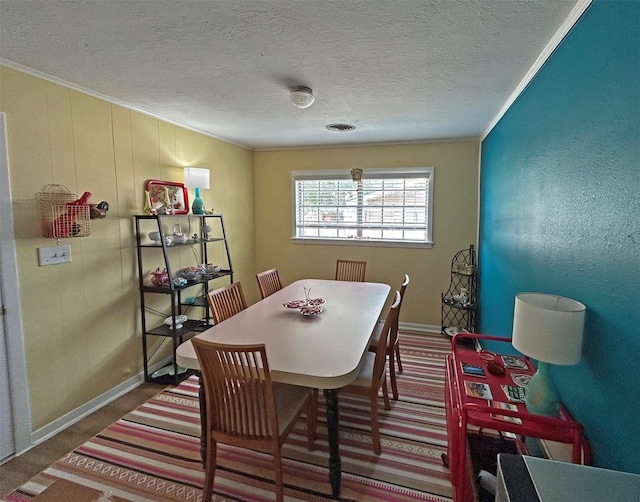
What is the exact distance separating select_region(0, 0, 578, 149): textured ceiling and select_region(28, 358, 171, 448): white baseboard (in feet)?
7.38

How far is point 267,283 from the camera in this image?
127 inches

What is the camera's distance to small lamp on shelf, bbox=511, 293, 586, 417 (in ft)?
3.91

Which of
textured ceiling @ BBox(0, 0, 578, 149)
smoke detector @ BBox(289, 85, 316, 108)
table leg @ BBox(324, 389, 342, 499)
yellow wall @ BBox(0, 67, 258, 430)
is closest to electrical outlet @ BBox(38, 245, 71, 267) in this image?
yellow wall @ BBox(0, 67, 258, 430)

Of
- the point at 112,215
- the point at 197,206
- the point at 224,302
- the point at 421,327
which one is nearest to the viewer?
the point at 224,302

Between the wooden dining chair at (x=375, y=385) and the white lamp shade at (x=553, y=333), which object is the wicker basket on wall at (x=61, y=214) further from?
the white lamp shade at (x=553, y=333)

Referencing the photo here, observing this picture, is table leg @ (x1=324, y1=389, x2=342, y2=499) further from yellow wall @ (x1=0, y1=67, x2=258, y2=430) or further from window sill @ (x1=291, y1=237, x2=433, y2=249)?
window sill @ (x1=291, y1=237, x2=433, y2=249)

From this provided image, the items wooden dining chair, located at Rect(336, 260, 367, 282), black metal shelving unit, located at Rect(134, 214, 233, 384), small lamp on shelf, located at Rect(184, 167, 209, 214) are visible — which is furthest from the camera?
wooden dining chair, located at Rect(336, 260, 367, 282)

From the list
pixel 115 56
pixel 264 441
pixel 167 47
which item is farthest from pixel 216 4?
pixel 264 441

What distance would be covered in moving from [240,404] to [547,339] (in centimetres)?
131

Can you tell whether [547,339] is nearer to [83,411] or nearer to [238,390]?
[238,390]

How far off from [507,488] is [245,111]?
9.45ft

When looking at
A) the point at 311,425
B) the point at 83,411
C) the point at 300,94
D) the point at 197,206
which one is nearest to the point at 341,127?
the point at 300,94

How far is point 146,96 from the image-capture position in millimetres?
2516

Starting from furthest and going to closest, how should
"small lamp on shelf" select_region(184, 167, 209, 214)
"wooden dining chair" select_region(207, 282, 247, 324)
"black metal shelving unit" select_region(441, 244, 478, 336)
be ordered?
"black metal shelving unit" select_region(441, 244, 478, 336), "small lamp on shelf" select_region(184, 167, 209, 214), "wooden dining chair" select_region(207, 282, 247, 324)
